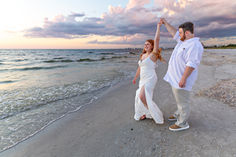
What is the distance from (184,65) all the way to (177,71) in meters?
0.19

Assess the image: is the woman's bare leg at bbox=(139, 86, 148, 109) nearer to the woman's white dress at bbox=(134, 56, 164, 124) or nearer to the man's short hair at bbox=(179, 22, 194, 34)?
the woman's white dress at bbox=(134, 56, 164, 124)

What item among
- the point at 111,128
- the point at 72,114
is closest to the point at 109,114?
the point at 111,128

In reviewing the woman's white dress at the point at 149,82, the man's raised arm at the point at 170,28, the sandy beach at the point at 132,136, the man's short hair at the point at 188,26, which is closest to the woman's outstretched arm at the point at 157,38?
the man's raised arm at the point at 170,28

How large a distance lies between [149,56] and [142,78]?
0.63 m

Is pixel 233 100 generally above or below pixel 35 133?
above

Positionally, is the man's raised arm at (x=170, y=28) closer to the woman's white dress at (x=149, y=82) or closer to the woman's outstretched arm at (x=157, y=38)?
the woman's outstretched arm at (x=157, y=38)

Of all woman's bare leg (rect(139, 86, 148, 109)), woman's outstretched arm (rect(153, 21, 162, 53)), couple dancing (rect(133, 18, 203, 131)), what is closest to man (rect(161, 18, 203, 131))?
couple dancing (rect(133, 18, 203, 131))

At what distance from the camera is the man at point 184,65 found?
8.83 feet

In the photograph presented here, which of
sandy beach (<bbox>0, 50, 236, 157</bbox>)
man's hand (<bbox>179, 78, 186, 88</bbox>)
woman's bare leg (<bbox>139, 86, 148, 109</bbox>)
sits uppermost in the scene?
man's hand (<bbox>179, 78, 186, 88</bbox>)

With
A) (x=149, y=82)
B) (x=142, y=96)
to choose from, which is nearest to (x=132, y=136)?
(x=142, y=96)

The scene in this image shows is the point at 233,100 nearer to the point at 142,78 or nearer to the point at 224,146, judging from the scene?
the point at 224,146

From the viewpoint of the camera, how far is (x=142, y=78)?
384 centimetres

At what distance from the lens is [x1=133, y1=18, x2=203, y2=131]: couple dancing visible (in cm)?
274

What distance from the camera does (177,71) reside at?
3.03m
